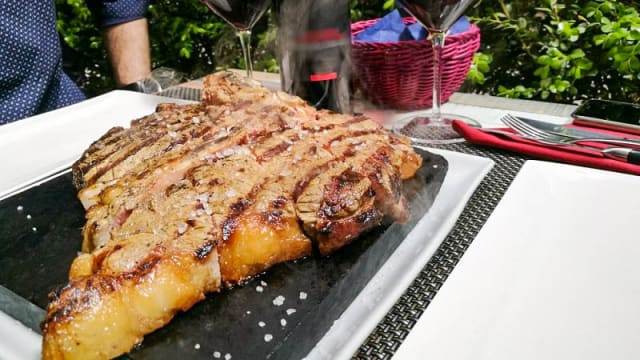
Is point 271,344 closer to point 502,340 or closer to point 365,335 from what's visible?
point 365,335

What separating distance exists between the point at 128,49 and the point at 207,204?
2967mm

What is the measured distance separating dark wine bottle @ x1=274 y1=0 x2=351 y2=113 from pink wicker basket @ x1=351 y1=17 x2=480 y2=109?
0.45ft

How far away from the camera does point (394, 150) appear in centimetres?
139

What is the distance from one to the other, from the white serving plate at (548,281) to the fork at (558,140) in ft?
1.23

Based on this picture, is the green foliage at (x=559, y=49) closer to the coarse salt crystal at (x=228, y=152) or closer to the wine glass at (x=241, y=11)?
the wine glass at (x=241, y=11)

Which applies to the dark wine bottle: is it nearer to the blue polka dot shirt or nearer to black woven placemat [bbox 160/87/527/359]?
black woven placemat [bbox 160/87/527/359]

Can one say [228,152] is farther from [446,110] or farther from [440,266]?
[446,110]

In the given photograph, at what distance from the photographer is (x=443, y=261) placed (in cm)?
120

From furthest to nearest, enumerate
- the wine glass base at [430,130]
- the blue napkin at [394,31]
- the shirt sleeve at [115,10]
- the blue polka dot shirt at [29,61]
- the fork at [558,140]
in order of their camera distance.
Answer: the shirt sleeve at [115,10] < the blue polka dot shirt at [29,61] < the blue napkin at [394,31] < the wine glass base at [430,130] < the fork at [558,140]

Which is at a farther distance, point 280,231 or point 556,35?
point 556,35

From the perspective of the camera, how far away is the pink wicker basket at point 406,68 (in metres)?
2.14

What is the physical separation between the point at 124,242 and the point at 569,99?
2999mm

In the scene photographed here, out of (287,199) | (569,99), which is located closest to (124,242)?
(287,199)

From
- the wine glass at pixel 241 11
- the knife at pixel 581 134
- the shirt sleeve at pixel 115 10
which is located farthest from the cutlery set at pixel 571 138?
the shirt sleeve at pixel 115 10
